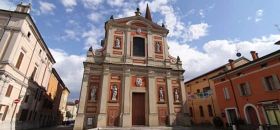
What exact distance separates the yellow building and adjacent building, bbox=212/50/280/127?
2419 mm

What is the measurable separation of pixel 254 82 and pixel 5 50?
22.7 metres

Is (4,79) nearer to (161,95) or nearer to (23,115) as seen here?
(23,115)

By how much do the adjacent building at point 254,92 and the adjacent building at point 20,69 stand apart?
21237 millimetres

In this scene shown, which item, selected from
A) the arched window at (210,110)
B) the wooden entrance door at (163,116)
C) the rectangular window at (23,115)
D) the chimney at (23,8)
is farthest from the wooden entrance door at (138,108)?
the chimney at (23,8)

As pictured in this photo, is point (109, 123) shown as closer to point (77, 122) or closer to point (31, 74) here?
point (77, 122)

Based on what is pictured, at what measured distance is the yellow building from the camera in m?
23.1

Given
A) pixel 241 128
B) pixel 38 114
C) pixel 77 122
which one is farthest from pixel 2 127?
pixel 241 128

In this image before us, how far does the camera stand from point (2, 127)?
1474 centimetres

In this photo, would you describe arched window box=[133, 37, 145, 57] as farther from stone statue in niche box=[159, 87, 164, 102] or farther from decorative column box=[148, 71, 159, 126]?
stone statue in niche box=[159, 87, 164, 102]

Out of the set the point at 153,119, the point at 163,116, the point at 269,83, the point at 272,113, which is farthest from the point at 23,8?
the point at 272,113

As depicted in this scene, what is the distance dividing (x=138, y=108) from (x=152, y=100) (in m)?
1.70

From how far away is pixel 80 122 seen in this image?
15883 millimetres

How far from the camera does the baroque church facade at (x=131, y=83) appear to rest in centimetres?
1697

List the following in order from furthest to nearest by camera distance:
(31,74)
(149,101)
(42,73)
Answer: (42,73)
(31,74)
(149,101)
